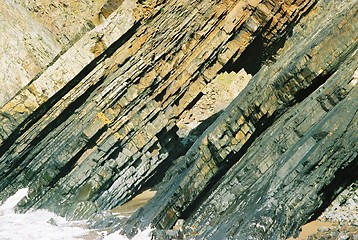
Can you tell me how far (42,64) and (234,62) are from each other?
25.8ft

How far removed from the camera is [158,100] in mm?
22938

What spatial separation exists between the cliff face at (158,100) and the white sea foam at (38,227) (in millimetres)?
402

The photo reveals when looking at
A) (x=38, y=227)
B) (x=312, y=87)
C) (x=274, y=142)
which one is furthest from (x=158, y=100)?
(x=274, y=142)

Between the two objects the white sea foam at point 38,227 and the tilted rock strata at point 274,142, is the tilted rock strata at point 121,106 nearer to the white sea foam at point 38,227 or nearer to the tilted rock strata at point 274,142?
the white sea foam at point 38,227

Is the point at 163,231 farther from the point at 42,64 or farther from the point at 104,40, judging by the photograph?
the point at 42,64

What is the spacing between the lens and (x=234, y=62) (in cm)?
2286

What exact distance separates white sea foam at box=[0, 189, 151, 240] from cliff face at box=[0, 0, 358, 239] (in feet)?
1.32

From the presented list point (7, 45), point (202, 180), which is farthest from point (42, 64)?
point (202, 180)

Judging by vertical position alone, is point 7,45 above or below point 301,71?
above

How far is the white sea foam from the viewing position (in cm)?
1769

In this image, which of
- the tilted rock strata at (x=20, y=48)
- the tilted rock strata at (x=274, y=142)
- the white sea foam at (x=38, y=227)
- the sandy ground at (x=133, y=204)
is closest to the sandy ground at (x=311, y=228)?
the tilted rock strata at (x=274, y=142)

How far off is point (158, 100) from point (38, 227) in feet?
22.4

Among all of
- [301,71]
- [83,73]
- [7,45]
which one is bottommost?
[301,71]

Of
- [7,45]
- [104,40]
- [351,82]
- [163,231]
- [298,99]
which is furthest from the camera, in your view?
[7,45]
